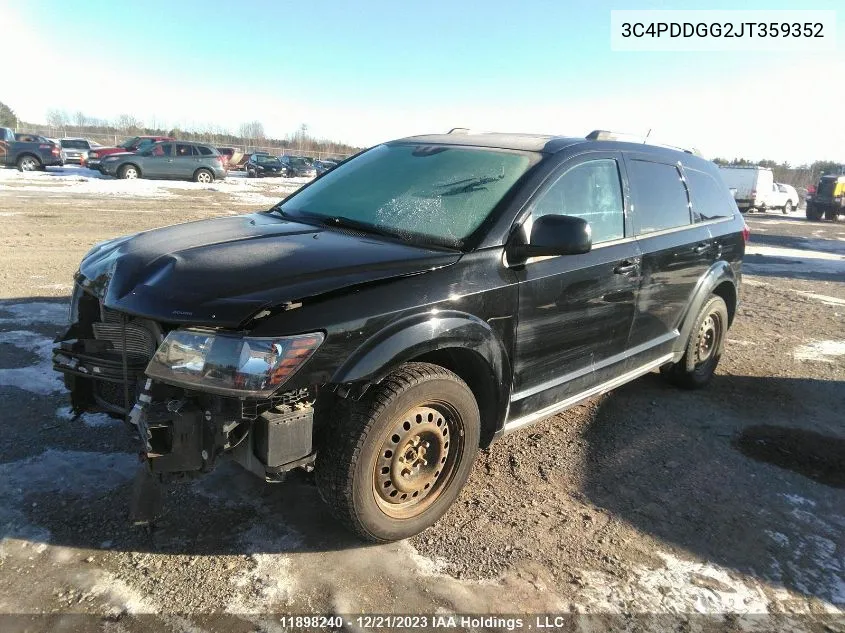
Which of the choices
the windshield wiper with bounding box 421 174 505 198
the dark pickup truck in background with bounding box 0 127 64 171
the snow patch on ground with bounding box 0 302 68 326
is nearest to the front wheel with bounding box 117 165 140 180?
the dark pickup truck in background with bounding box 0 127 64 171

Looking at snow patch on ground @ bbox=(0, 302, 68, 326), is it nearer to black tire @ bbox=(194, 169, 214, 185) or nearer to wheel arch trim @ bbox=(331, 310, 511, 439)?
wheel arch trim @ bbox=(331, 310, 511, 439)

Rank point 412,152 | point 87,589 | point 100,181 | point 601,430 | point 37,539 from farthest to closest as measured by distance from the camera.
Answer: point 100,181, point 601,430, point 412,152, point 37,539, point 87,589

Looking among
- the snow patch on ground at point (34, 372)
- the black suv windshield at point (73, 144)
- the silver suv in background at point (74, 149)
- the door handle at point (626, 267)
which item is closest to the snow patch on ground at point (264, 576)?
the snow patch on ground at point (34, 372)

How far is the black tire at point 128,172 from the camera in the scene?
24.2 metres

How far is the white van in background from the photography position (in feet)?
94.6

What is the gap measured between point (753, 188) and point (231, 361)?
31912 millimetres

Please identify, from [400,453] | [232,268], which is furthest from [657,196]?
[232,268]

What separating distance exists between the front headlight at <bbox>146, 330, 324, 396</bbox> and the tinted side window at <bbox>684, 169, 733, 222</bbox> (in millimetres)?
3592

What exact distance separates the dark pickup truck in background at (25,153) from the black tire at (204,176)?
22.4ft

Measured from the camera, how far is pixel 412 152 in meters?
3.88

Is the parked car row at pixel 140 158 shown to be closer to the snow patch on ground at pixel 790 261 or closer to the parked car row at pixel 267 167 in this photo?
the parked car row at pixel 267 167

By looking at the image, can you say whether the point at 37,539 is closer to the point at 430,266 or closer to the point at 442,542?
the point at 442,542

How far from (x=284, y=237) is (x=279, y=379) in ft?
3.40

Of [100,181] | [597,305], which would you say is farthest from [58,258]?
[100,181]
